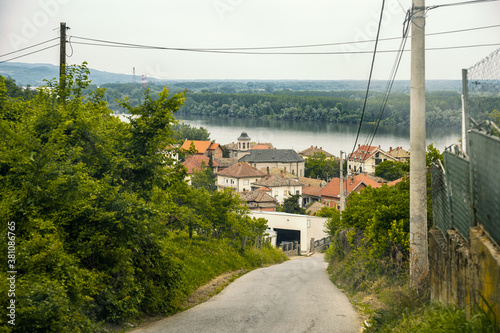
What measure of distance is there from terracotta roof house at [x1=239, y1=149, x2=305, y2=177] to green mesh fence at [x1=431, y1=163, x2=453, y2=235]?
113 meters

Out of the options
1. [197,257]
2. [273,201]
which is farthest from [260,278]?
[273,201]

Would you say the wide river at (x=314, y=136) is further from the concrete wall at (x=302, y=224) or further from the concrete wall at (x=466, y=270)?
the concrete wall at (x=466, y=270)

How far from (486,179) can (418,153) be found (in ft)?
12.8

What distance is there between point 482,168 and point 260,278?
14.6 meters

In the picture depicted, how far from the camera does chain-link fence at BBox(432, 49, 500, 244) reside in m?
5.35

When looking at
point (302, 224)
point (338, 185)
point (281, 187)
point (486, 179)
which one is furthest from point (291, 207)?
point (486, 179)

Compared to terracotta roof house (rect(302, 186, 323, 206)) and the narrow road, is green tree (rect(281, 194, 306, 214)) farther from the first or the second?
the narrow road

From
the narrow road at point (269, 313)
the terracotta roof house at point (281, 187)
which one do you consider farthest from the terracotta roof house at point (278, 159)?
the narrow road at point (269, 313)

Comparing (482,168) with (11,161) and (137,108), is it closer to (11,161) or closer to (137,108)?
(11,161)

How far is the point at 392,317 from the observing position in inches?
347

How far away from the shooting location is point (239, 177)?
108875 mm

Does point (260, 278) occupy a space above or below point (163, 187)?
below

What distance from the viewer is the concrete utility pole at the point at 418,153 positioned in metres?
9.50

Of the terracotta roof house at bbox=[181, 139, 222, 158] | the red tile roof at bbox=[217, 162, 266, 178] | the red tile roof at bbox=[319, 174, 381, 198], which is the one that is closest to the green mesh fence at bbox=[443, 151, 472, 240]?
the red tile roof at bbox=[319, 174, 381, 198]
